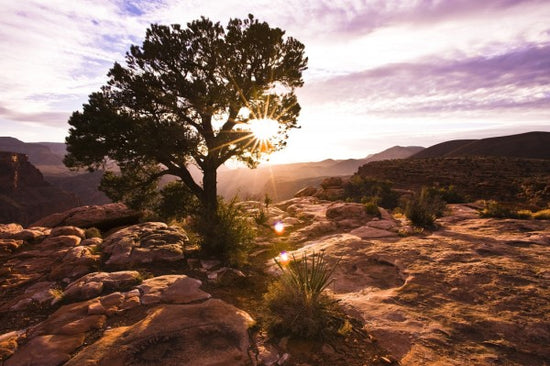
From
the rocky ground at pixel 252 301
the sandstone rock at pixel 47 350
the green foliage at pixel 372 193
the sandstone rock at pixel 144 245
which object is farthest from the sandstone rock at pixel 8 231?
the green foliage at pixel 372 193

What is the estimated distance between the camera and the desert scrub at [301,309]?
13.6ft

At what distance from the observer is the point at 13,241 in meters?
8.15

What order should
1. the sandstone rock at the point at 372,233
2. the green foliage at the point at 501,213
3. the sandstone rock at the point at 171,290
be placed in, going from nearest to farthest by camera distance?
the sandstone rock at the point at 171,290 → the sandstone rock at the point at 372,233 → the green foliage at the point at 501,213

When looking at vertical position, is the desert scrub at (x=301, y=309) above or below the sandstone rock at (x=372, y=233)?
above

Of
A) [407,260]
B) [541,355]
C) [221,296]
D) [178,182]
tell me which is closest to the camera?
[541,355]

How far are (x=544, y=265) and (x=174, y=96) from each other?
11.9 m

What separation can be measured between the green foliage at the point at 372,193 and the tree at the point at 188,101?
32.1ft

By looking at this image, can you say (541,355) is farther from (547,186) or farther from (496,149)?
(496,149)

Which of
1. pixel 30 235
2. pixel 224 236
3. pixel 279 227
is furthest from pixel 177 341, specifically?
pixel 279 227

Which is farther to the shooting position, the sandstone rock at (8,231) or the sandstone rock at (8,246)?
the sandstone rock at (8,231)

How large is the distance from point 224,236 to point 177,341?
4.12 m

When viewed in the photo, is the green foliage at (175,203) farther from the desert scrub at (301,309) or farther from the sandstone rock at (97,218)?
the desert scrub at (301,309)

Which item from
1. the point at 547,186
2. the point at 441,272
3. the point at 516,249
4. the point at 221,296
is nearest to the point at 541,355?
the point at 441,272

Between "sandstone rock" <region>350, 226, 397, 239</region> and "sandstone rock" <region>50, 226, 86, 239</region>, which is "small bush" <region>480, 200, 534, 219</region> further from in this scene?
"sandstone rock" <region>50, 226, 86, 239</region>
